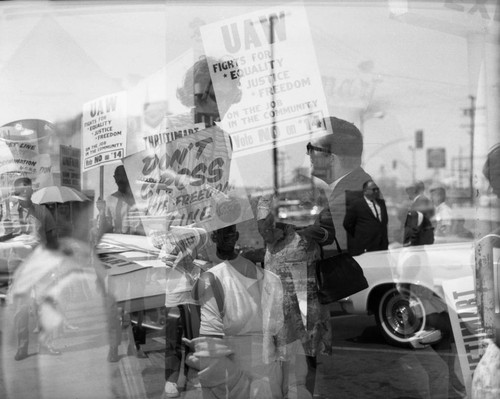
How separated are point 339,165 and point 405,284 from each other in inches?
32.8

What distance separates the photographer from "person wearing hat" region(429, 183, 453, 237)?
8.98ft

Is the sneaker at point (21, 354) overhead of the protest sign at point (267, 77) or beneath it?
beneath

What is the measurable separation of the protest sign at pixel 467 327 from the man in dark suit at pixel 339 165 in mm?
547

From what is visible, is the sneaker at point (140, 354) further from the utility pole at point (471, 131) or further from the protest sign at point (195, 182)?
the utility pole at point (471, 131)

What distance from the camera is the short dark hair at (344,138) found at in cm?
259

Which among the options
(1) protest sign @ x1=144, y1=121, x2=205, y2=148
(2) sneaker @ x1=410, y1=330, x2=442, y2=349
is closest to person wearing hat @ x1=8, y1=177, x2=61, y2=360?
(1) protest sign @ x1=144, y1=121, x2=205, y2=148

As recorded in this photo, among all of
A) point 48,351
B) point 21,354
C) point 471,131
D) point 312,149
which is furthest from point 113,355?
point 471,131

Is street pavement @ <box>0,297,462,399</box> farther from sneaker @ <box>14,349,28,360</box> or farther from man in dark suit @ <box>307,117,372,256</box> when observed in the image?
man in dark suit @ <box>307,117,372,256</box>

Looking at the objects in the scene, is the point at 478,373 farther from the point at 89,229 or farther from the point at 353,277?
the point at 89,229

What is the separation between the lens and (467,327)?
96.3 inches

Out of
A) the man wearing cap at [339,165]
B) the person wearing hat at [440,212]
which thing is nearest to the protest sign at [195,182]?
the man wearing cap at [339,165]

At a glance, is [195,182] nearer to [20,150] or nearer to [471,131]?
[20,150]

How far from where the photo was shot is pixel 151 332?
2.69m

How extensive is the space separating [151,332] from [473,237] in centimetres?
150
